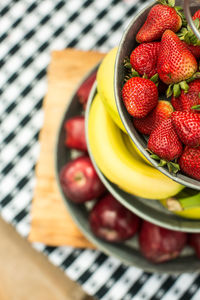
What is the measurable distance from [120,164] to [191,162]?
0.52ft

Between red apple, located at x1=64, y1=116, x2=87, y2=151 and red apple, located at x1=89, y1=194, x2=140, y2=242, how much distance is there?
0.45 feet

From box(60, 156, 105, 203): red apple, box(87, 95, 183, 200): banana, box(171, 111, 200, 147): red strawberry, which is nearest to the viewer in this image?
box(171, 111, 200, 147): red strawberry

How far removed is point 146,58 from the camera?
0.44m

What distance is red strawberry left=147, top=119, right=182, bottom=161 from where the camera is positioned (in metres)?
0.42

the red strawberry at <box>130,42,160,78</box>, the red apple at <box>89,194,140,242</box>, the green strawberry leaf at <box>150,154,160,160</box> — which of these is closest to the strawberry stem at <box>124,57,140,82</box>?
the red strawberry at <box>130,42,160,78</box>

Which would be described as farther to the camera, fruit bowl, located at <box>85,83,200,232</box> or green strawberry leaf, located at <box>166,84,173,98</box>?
fruit bowl, located at <box>85,83,200,232</box>

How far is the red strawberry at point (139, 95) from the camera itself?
1.41ft

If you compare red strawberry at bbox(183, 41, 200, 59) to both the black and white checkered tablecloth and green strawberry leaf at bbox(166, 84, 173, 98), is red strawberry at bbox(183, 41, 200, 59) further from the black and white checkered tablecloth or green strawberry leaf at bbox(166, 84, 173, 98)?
the black and white checkered tablecloth

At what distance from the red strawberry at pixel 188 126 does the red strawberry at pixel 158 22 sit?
109 millimetres

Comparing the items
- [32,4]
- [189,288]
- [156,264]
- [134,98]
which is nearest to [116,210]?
[156,264]

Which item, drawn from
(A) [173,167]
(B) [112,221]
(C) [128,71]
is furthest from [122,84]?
(B) [112,221]

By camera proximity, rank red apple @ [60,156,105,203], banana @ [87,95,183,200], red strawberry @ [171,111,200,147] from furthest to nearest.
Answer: red apple @ [60,156,105,203]
banana @ [87,95,183,200]
red strawberry @ [171,111,200,147]

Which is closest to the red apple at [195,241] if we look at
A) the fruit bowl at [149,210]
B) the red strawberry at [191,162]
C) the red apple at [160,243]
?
the red apple at [160,243]

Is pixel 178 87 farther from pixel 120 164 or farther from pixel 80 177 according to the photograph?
pixel 80 177
